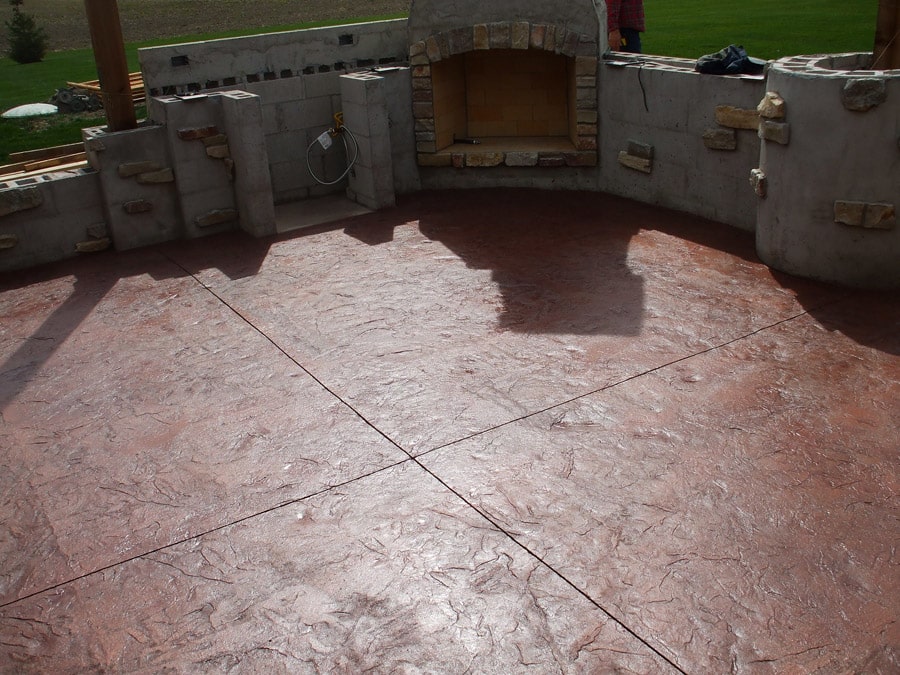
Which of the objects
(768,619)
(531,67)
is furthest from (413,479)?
(531,67)

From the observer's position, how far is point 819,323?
6.44m

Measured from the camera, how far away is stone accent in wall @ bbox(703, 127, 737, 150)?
27.2ft

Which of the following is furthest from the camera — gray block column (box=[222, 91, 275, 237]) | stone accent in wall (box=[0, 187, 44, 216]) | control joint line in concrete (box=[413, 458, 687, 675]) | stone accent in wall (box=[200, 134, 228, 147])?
stone accent in wall (box=[200, 134, 228, 147])

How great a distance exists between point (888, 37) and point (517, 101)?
4.49 meters

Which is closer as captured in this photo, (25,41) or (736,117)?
(736,117)

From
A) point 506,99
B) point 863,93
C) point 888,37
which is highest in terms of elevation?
point 888,37

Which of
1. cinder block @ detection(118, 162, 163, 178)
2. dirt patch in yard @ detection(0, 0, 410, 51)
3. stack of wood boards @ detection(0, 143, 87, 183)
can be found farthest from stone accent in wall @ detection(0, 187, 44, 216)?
dirt patch in yard @ detection(0, 0, 410, 51)

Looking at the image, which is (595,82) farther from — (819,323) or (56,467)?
(56,467)

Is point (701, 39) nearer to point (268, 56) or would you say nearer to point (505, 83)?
point (505, 83)

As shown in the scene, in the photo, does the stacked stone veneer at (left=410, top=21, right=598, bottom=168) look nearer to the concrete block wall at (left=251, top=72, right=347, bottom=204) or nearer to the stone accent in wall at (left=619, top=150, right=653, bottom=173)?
the stone accent in wall at (left=619, top=150, right=653, bottom=173)

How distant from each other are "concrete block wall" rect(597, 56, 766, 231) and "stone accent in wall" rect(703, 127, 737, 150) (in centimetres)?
1

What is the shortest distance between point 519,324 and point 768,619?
3338mm

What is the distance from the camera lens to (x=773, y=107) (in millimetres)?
6941

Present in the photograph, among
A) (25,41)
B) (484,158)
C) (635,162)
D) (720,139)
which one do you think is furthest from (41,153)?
(25,41)
